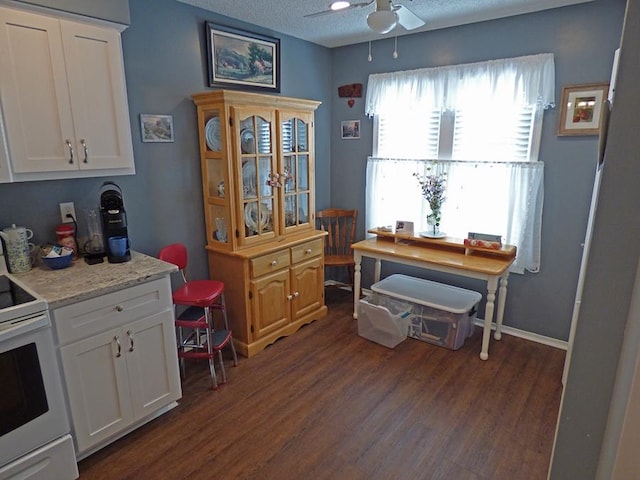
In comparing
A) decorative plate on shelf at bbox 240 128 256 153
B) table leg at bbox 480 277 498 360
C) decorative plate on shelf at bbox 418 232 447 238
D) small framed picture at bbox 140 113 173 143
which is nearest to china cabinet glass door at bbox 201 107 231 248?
decorative plate on shelf at bbox 240 128 256 153

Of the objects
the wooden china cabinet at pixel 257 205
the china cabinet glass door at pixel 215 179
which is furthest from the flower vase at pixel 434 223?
the china cabinet glass door at pixel 215 179

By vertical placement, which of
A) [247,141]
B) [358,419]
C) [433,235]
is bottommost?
[358,419]

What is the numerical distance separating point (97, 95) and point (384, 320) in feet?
7.87

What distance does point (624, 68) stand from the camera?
711 mm

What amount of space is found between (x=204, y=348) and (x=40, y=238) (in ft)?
3.99

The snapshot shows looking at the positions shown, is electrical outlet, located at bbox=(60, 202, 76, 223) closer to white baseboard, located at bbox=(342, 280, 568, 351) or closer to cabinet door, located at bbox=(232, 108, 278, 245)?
cabinet door, located at bbox=(232, 108, 278, 245)

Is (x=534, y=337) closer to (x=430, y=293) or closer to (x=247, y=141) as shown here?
(x=430, y=293)

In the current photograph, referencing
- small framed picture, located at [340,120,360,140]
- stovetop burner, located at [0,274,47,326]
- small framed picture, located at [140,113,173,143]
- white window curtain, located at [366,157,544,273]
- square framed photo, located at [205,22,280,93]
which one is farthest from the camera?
small framed picture, located at [340,120,360,140]

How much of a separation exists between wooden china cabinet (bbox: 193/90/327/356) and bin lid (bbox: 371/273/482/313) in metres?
0.73

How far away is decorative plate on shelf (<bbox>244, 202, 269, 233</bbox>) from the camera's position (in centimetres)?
291

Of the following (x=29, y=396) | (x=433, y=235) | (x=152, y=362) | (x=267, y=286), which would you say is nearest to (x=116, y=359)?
(x=152, y=362)

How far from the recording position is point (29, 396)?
1.64 m

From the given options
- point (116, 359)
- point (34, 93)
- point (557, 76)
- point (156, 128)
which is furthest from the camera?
point (557, 76)

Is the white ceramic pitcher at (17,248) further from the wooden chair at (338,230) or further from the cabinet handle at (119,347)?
the wooden chair at (338,230)
